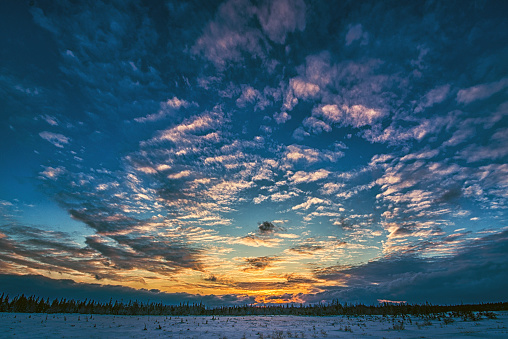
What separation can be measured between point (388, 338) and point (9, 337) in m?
49.0

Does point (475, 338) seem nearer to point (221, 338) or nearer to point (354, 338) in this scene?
point (354, 338)

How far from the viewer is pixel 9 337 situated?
31.0 metres

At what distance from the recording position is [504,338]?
3084 centimetres

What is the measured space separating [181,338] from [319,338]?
18790 mm

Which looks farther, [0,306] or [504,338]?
[0,306]

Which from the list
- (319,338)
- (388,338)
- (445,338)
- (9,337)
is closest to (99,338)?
(9,337)

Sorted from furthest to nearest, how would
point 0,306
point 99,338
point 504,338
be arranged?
point 0,306 → point 99,338 → point 504,338

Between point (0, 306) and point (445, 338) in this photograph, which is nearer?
point (445, 338)

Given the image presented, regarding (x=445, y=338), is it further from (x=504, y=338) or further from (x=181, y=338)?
(x=181, y=338)

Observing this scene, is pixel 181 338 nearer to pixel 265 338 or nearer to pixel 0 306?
pixel 265 338

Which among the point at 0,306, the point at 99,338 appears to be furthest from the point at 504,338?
the point at 0,306

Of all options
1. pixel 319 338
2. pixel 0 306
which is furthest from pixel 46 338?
pixel 0 306

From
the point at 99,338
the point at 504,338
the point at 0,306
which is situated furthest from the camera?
the point at 0,306

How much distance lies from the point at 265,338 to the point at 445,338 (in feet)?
77.9
